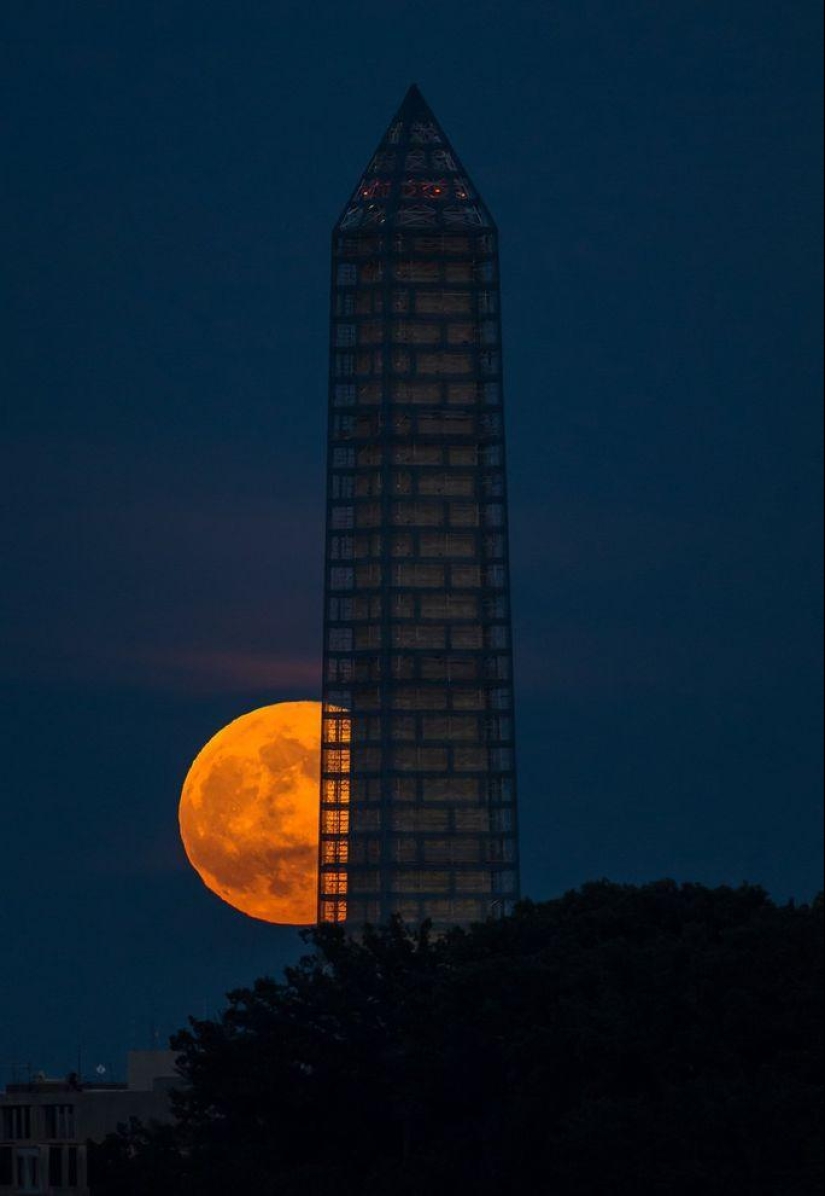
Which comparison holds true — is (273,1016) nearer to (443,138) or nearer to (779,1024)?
(779,1024)

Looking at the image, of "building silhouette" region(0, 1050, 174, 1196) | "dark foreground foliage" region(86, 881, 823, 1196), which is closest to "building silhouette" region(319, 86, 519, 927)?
"building silhouette" region(0, 1050, 174, 1196)

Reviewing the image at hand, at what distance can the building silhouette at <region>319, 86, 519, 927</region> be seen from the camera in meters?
143

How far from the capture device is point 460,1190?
3585 inches

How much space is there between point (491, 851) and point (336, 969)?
3502 centimetres

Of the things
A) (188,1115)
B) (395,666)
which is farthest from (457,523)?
(188,1115)

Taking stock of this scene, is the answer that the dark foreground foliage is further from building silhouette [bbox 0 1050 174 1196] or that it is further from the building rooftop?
the building rooftop

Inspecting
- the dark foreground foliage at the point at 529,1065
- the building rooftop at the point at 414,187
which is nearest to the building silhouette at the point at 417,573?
the building rooftop at the point at 414,187

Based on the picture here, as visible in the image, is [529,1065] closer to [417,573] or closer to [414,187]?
[417,573]

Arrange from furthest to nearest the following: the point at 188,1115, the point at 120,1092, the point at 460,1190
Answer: the point at 120,1092, the point at 188,1115, the point at 460,1190

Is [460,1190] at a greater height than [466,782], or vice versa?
[466,782]

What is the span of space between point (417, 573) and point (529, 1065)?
185 ft

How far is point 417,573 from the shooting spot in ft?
476

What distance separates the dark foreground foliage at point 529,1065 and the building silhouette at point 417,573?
31.0 m

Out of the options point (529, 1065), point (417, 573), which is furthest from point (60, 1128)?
point (417, 573)
